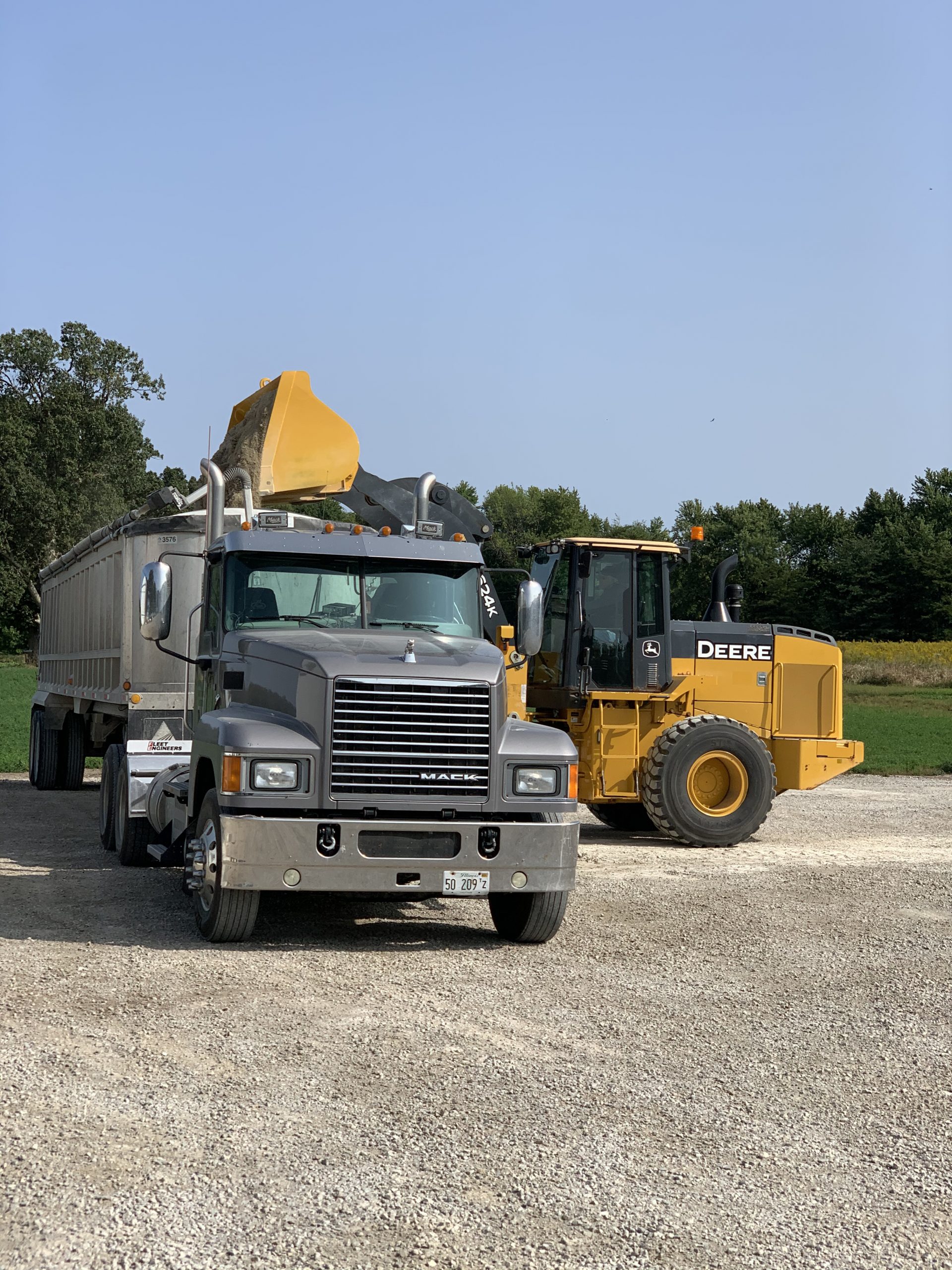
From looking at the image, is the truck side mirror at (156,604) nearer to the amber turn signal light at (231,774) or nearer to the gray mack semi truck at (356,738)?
the gray mack semi truck at (356,738)

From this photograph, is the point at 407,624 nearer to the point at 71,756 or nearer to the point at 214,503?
the point at 214,503

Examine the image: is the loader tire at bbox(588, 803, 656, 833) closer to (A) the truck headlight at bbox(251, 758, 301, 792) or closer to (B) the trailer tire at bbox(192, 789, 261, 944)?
(B) the trailer tire at bbox(192, 789, 261, 944)

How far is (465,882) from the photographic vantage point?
27.1 ft

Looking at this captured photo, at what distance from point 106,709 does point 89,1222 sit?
10.1 metres

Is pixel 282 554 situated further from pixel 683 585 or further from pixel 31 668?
pixel 683 585

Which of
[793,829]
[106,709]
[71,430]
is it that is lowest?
[793,829]

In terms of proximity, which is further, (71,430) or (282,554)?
(71,430)

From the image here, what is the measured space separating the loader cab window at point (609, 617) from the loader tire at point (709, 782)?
0.91 meters

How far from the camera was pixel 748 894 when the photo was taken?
11.4m

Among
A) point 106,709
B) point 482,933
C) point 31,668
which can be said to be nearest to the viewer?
point 482,933

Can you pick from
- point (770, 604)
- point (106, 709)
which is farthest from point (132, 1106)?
point (770, 604)

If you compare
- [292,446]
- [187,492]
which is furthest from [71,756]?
[187,492]

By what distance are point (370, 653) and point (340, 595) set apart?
1078 mm

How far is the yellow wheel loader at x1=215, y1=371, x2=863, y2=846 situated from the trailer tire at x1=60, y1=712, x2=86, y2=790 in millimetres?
6262
